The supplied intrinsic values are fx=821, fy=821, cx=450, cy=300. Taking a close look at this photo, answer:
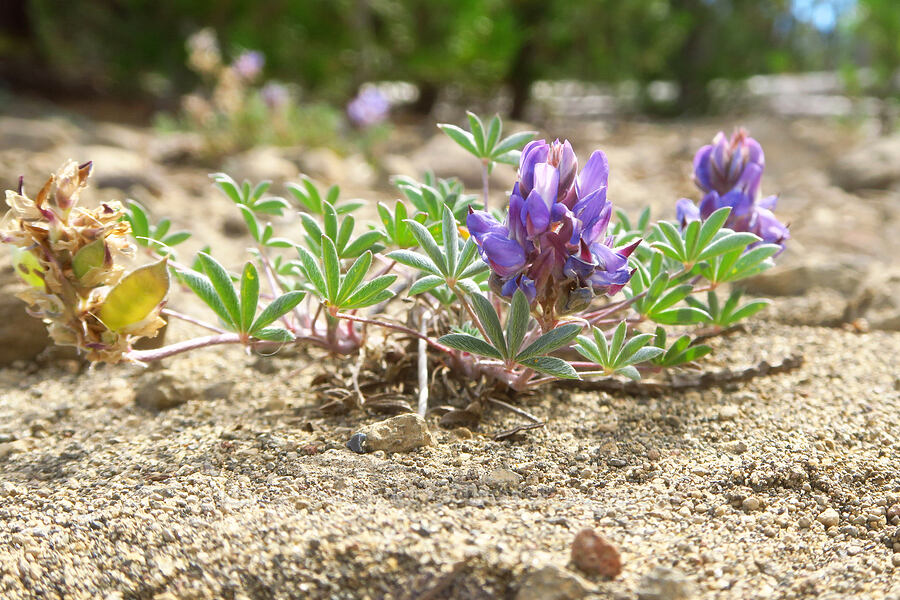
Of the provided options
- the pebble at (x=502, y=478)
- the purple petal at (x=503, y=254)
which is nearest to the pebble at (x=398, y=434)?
the pebble at (x=502, y=478)

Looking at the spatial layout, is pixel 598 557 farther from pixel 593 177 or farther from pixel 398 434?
pixel 593 177

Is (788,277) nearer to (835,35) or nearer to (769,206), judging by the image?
(769,206)

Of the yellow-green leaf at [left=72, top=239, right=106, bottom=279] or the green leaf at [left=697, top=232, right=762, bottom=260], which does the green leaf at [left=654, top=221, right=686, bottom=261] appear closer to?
the green leaf at [left=697, top=232, right=762, bottom=260]

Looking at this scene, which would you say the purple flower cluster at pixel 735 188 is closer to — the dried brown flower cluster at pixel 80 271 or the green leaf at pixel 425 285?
the green leaf at pixel 425 285

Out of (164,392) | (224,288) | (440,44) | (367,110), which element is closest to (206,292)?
(224,288)

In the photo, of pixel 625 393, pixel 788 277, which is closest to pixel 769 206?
pixel 625 393

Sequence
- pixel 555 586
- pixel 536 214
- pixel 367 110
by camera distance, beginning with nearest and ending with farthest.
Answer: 1. pixel 555 586
2. pixel 536 214
3. pixel 367 110
